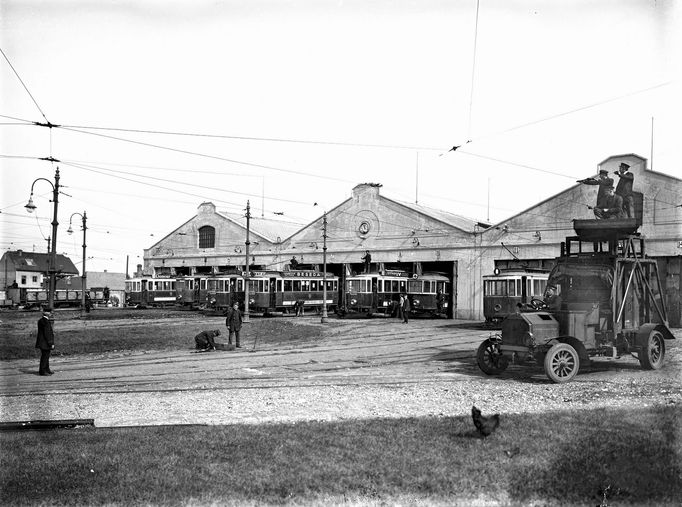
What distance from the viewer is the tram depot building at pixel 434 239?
31.5m

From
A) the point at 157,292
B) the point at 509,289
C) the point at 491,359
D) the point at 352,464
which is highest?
the point at 509,289

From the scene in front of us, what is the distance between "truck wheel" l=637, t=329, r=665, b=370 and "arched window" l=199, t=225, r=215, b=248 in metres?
46.2

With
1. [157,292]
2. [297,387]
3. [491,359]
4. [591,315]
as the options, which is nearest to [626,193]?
[591,315]

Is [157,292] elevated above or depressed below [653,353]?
above

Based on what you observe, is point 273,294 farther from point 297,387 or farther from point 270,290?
point 297,387

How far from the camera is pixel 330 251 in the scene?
4678 cm

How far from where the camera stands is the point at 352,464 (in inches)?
250

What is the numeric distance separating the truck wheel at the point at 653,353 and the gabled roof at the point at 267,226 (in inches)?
1582

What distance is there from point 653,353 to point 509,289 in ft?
49.8

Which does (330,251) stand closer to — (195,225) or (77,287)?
(195,225)

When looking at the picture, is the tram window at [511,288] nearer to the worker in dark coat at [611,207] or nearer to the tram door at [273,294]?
the worker in dark coat at [611,207]

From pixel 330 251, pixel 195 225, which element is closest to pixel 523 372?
pixel 330 251

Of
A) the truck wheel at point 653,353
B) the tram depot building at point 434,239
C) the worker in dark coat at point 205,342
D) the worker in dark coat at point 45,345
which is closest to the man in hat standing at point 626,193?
the truck wheel at point 653,353

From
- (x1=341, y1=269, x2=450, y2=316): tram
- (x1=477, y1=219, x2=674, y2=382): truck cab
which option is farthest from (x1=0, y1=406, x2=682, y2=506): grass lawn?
(x1=341, y1=269, x2=450, y2=316): tram
